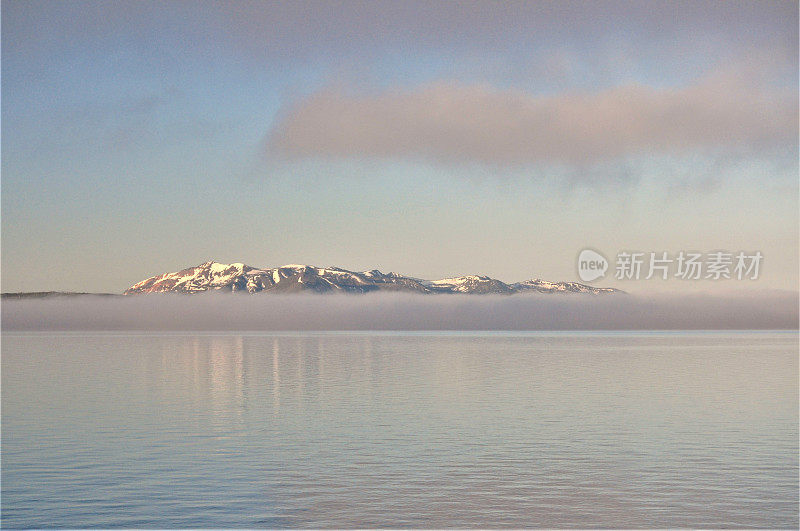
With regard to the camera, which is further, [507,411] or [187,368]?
[187,368]

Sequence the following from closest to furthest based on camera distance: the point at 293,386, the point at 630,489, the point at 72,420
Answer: the point at 630,489 → the point at 72,420 → the point at 293,386

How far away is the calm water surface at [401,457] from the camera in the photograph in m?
29.2

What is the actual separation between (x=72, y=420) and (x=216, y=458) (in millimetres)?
20406

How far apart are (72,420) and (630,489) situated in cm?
3986

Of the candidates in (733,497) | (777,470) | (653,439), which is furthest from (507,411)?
(733,497)

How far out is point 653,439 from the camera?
46.7 meters

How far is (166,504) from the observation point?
101 feet

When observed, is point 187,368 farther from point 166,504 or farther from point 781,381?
A: point 166,504

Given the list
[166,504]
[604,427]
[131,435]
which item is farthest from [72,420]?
[604,427]

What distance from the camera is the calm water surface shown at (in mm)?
29219

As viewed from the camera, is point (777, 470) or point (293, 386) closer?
point (777, 470)

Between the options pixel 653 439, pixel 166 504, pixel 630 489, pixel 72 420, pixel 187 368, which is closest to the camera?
pixel 166 504

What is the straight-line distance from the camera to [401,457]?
1581 inches

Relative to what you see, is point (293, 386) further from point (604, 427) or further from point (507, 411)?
point (604, 427)
